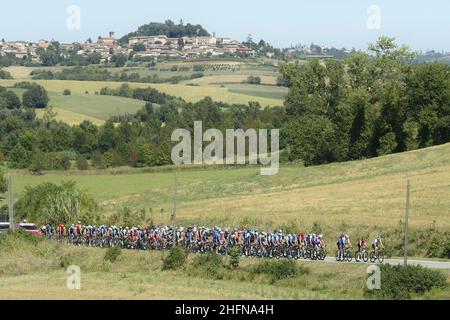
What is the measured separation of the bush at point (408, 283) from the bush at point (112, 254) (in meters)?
15.5

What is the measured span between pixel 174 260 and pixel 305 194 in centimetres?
2797

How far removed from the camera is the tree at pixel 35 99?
173625 millimetres

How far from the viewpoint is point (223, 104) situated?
592 ft

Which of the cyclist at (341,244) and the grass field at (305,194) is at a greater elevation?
the cyclist at (341,244)

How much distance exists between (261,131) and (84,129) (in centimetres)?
2958

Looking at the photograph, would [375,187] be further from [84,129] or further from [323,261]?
[84,129]

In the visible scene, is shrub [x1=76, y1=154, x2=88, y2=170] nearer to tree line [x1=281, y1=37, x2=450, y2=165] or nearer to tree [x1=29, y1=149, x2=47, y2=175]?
tree [x1=29, y1=149, x2=47, y2=175]

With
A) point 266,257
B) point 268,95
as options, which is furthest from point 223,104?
point 266,257

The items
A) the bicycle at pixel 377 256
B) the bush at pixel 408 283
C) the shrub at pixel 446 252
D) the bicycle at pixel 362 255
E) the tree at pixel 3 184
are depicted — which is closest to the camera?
the bush at pixel 408 283

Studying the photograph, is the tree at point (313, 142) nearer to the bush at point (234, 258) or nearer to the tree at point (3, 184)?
the tree at point (3, 184)

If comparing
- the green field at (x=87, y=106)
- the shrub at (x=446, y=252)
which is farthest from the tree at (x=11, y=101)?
the shrub at (x=446, y=252)

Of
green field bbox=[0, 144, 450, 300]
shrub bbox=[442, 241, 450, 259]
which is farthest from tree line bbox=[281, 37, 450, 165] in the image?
shrub bbox=[442, 241, 450, 259]

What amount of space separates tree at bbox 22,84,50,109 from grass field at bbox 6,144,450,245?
235 ft

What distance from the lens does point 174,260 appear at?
145ft
